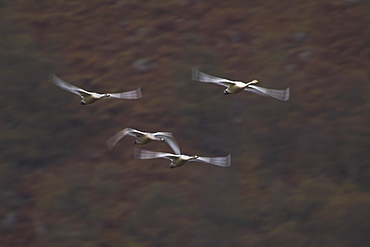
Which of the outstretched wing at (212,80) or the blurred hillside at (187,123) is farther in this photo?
the blurred hillside at (187,123)

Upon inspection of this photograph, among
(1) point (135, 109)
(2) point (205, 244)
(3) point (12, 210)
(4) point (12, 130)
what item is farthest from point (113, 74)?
(2) point (205, 244)

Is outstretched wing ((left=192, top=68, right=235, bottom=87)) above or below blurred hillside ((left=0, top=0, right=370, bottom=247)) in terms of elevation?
above

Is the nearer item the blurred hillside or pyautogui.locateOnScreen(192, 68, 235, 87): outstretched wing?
pyautogui.locateOnScreen(192, 68, 235, 87): outstretched wing

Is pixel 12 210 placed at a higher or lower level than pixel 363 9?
lower

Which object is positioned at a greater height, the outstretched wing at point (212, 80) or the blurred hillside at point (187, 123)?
the outstretched wing at point (212, 80)

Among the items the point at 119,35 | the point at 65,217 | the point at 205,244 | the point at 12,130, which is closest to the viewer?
the point at 205,244

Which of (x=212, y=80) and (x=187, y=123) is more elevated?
(x=212, y=80)

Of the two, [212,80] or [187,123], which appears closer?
[212,80]

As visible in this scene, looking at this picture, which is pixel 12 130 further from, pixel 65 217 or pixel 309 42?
pixel 309 42
